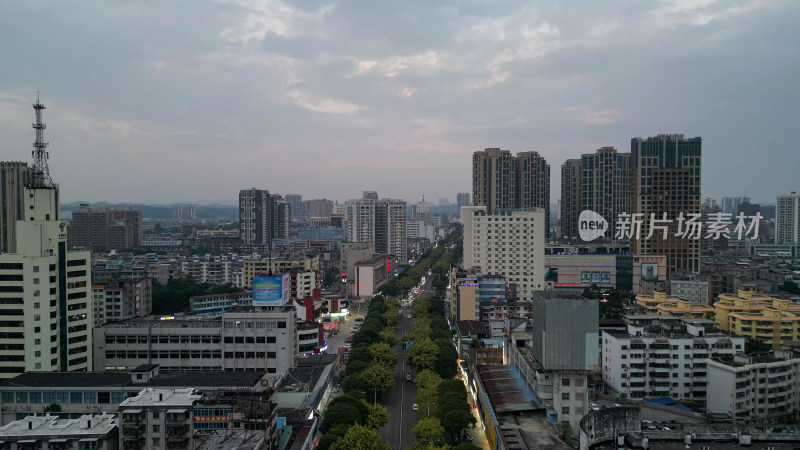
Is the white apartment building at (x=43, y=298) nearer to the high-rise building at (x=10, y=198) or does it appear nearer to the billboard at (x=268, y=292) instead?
the billboard at (x=268, y=292)

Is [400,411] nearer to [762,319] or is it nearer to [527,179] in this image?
[762,319]

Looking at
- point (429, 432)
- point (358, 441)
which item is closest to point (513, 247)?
point (429, 432)

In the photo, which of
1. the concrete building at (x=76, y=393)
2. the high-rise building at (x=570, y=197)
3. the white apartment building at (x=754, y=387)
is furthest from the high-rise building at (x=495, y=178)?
the concrete building at (x=76, y=393)

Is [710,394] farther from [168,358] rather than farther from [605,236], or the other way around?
[605,236]

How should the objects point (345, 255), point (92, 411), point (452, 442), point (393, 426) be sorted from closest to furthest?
1. point (92, 411)
2. point (452, 442)
3. point (393, 426)
4. point (345, 255)

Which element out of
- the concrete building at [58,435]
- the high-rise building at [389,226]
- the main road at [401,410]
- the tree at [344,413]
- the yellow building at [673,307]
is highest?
the high-rise building at [389,226]

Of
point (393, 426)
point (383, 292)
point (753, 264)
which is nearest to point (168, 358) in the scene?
point (393, 426)

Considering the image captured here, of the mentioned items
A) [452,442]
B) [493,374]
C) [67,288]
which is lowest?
[452,442]
